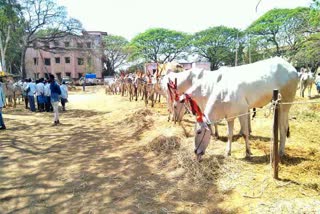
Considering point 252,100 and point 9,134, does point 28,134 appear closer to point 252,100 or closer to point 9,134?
point 9,134

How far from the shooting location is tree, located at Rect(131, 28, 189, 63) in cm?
5025

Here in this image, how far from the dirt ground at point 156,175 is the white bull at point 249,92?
76cm

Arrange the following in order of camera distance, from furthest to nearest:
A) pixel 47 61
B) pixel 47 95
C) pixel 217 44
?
pixel 47 61 → pixel 217 44 → pixel 47 95

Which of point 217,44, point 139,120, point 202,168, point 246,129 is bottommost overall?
point 202,168

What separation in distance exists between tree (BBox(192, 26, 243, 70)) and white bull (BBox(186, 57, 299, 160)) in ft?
144

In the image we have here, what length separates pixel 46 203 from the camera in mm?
4672

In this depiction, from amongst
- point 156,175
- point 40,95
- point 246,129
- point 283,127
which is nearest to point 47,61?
point 40,95

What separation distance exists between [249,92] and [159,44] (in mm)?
46522

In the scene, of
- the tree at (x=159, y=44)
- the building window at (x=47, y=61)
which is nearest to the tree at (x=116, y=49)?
the tree at (x=159, y=44)

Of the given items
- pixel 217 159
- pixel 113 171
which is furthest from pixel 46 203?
pixel 217 159

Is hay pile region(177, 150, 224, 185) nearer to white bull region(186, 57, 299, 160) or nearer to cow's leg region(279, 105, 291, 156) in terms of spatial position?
white bull region(186, 57, 299, 160)

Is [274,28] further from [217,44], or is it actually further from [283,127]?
[283,127]

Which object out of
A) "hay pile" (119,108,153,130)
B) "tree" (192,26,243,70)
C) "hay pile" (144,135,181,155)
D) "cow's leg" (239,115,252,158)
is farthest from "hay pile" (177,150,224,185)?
"tree" (192,26,243,70)

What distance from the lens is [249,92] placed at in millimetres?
5953
